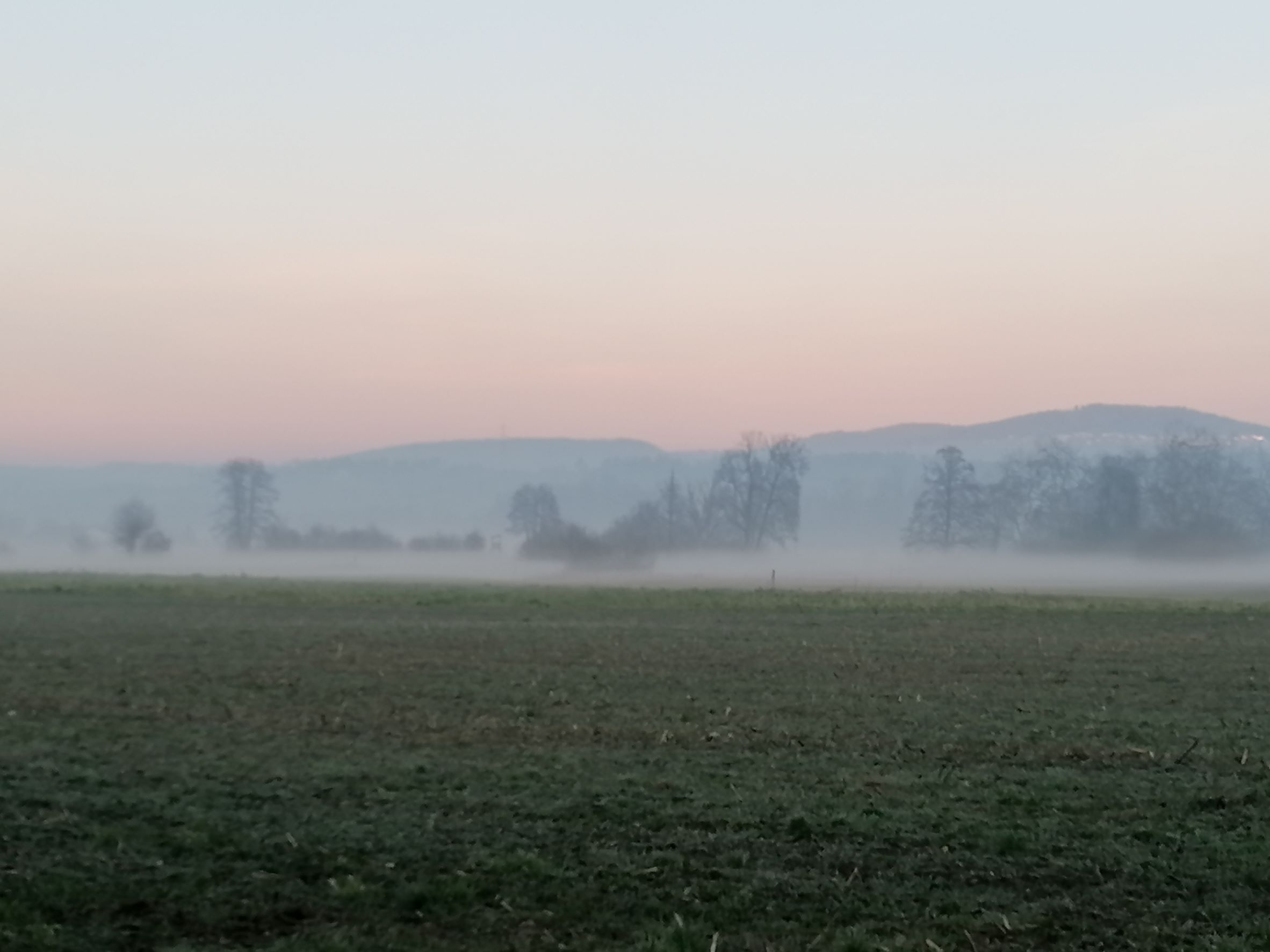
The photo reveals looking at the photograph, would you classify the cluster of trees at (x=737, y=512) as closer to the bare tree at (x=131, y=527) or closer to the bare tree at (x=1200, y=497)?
the bare tree at (x=1200, y=497)

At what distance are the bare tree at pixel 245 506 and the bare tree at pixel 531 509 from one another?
29813 mm

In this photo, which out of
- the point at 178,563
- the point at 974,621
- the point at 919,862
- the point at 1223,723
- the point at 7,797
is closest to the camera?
the point at 919,862

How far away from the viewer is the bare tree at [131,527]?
453ft

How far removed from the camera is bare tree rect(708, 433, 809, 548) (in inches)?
4825

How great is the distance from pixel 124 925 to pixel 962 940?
235 inches

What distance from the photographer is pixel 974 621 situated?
118 ft

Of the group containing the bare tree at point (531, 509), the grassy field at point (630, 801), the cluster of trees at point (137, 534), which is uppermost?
the bare tree at point (531, 509)

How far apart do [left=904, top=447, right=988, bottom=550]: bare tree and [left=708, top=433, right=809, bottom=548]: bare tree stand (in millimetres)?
12196

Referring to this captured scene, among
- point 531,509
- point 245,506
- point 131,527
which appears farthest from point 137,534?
point 531,509

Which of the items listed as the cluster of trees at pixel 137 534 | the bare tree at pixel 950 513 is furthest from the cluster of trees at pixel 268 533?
the bare tree at pixel 950 513

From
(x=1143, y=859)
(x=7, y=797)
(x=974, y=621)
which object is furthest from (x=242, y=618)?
(x=1143, y=859)

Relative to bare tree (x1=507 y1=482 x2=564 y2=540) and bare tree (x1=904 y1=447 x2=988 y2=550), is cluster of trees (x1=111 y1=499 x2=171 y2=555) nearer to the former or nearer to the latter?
bare tree (x1=507 y1=482 x2=564 y2=540)

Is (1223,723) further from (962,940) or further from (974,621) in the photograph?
(974,621)

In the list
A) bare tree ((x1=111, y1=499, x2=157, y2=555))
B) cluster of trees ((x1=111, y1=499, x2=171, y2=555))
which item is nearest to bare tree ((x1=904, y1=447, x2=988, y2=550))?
cluster of trees ((x1=111, y1=499, x2=171, y2=555))
